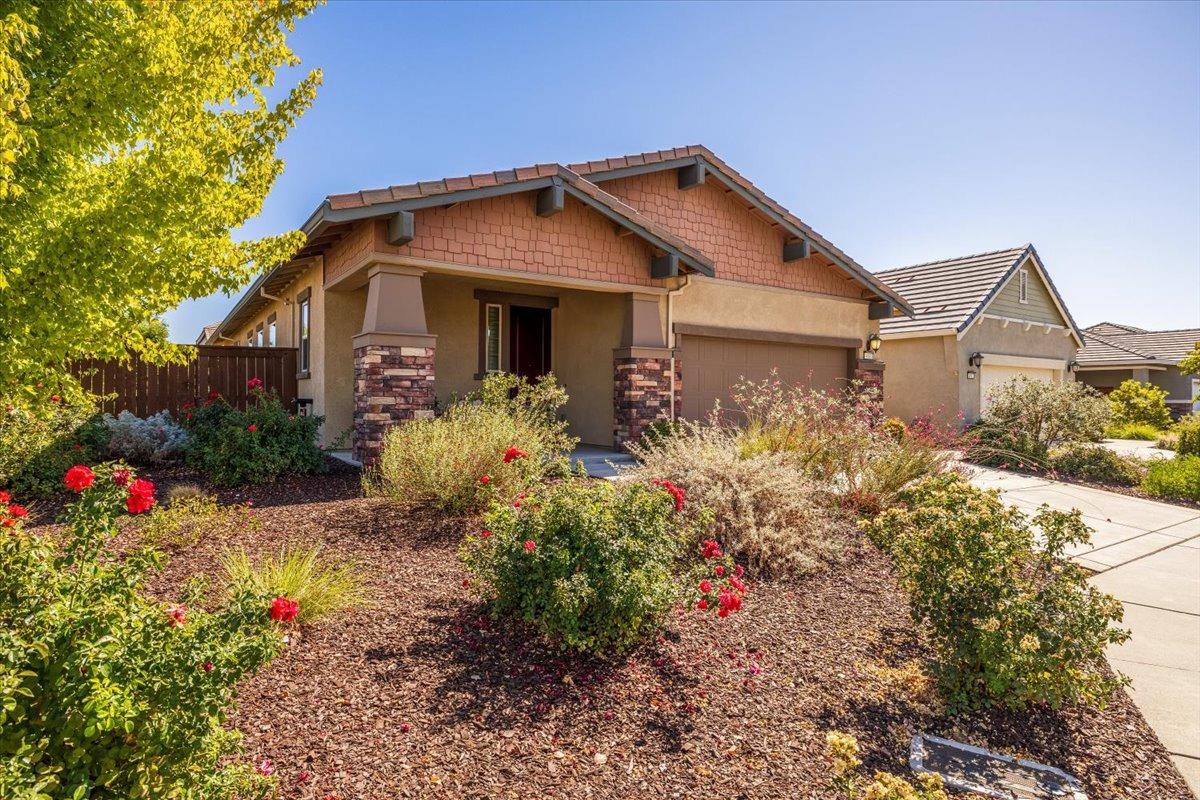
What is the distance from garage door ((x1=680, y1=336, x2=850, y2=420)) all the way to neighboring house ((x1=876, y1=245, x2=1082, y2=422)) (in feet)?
12.8

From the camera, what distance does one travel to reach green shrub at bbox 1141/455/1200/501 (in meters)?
10.4

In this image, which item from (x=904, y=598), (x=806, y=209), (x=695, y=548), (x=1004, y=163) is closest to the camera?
(x=904, y=598)

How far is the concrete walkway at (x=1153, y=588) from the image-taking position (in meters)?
3.72

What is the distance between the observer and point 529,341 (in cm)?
1359

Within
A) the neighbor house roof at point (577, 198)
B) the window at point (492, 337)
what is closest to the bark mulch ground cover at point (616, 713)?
the neighbor house roof at point (577, 198)

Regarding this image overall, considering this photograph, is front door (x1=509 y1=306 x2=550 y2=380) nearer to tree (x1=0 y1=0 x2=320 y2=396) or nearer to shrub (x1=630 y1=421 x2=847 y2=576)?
shrub (x1=630 y1=421 x2=847 y2=576)

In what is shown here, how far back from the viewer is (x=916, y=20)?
8273 mm

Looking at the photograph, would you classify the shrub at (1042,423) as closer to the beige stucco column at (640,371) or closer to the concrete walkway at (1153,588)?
the concrete walkway at (1153,588)

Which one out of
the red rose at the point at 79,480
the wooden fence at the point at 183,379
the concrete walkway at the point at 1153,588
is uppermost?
the wooden fence at the point at 183,379

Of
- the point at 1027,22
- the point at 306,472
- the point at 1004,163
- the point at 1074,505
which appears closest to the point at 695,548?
the point at 306,472

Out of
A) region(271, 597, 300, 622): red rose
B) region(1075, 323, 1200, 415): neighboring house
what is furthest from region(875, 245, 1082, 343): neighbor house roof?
region(271, 597, 300, 622): red rose

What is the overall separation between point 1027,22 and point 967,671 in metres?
8.48

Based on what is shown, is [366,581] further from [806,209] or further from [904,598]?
[806,209]

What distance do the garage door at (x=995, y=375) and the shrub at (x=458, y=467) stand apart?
14908mm
